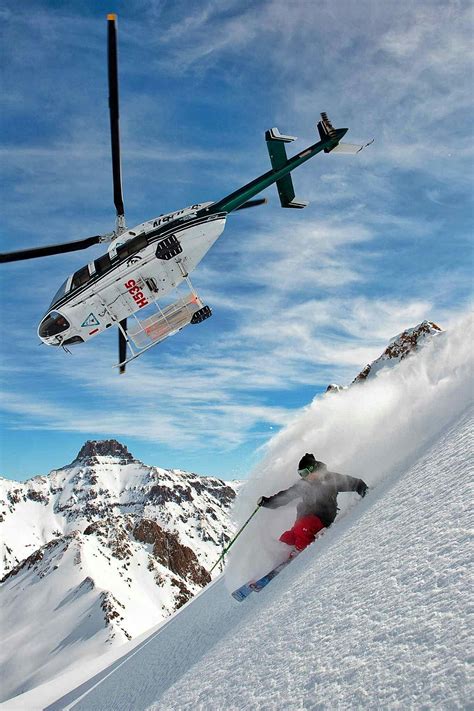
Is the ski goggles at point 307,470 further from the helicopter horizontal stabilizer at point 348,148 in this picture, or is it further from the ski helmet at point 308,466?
the helicopter horizontal stabilizer at point 348,148

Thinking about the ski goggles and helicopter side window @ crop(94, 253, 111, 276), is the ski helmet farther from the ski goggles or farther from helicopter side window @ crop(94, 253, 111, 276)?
helicopter side window @ crop(94, 253, 111, 276)

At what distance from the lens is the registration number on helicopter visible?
16406 mm

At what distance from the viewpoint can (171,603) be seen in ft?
306

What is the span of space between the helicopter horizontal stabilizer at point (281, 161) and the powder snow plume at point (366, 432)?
1078 centimetres

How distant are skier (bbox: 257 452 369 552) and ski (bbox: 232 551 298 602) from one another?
309 mm

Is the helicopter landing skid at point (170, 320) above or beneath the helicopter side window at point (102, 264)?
beneath

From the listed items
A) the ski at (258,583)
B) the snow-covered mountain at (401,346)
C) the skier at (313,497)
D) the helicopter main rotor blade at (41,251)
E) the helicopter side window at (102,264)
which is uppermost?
the helicopter main rotor blade at (41,251)

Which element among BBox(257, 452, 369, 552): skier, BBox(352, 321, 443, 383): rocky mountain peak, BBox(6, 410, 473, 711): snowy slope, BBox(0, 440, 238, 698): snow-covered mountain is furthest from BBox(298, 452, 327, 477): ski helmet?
BBox(0, 440, 238, 698): snow-covered mountain

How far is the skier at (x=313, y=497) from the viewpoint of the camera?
721 cm

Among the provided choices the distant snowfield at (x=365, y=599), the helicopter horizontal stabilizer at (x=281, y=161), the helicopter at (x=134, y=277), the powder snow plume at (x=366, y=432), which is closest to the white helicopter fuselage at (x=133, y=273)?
the helicopter at (x=134, y=277)

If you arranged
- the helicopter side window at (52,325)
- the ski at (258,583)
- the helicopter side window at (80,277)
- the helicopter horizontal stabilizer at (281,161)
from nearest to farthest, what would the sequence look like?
the ski at (258,583) < the helicopter side window at (80,277) < the helicopter side window at (52,325) < the helicopter horizontal stabilizer at (281,161)

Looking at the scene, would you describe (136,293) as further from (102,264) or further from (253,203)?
(253,203)

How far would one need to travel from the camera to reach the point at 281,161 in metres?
18.3

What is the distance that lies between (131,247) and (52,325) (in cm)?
413
